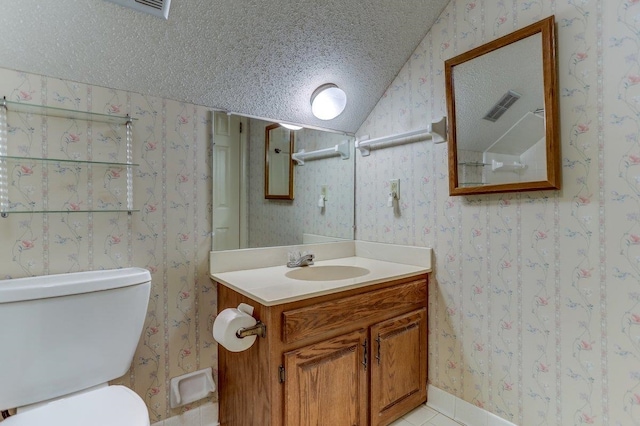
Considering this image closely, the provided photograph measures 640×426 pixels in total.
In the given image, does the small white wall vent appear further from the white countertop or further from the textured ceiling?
the white countertop

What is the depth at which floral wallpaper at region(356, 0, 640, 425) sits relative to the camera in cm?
114

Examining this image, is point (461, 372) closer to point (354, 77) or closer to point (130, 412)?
point (130, 412)

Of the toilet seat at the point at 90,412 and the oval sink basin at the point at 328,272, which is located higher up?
the oval sink basin at the point at 328,272

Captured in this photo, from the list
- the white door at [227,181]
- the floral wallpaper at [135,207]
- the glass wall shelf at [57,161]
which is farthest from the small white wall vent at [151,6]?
the glass wall shelf at [57,161]

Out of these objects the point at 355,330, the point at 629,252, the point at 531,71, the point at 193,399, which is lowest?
the point at 193,399

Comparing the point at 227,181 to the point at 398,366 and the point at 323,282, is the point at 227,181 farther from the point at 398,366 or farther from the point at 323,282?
the point at 398,366

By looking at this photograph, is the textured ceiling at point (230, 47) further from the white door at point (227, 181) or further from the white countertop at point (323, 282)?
the white countertop at point (323, 282)

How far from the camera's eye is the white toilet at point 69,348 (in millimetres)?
988

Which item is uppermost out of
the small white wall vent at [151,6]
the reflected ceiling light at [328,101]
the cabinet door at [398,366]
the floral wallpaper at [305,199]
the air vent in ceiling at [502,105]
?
the small white wall vent at [151,6]

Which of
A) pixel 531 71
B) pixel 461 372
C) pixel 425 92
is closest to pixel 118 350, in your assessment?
pixel 461 372

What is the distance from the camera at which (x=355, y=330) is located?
4.66 feet

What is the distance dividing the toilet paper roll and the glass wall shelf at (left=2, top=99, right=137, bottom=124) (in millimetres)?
928

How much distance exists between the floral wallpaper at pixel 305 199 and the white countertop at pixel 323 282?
17 centimetres

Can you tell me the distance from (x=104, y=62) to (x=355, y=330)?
150cm
